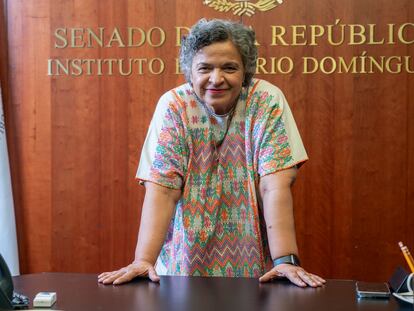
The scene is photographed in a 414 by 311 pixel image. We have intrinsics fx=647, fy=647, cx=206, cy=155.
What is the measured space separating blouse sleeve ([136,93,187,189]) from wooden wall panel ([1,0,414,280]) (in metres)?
1.69

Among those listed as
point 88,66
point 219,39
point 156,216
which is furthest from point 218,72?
point 88,66

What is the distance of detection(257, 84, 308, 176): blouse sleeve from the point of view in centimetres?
228

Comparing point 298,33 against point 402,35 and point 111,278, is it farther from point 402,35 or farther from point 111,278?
point 111,278

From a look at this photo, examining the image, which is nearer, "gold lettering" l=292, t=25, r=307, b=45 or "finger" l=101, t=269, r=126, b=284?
"finger" l=101, t=269, r=126, b=284

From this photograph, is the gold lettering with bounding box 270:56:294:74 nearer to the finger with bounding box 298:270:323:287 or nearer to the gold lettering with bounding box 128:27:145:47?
the gold lettering with bounding box 128:27:145:47

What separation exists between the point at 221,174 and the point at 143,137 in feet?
5.97

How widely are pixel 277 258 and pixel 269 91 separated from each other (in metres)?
0.63

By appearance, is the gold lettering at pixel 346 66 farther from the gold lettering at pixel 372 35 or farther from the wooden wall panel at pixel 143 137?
the gold lettering at pixel 372 35

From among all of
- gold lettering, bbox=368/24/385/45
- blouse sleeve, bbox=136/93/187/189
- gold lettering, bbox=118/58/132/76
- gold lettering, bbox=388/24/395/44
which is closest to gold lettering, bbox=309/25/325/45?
gold lettering, bbox=368/24/385/45

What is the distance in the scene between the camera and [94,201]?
411 centimetres

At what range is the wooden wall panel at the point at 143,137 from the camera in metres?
3.85

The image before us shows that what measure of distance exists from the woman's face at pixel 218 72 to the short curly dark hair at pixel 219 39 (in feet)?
0.06

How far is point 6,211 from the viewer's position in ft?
12.9

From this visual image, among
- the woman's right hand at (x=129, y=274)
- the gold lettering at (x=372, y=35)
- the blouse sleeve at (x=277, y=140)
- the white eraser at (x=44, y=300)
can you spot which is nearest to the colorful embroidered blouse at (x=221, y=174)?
the blouse sleeve at (x=277, y=140)
